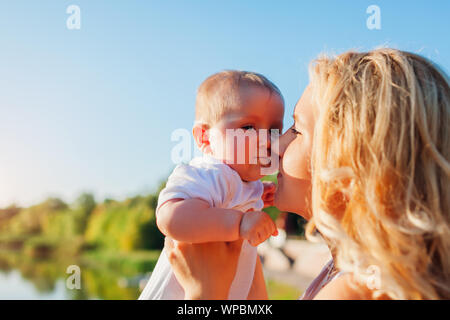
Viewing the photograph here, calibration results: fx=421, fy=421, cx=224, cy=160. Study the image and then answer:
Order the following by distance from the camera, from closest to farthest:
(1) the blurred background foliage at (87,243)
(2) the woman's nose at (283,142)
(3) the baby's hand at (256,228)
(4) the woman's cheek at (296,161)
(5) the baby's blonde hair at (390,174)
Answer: (5) the baby's blonde hair at (390,174) < (3) the baby's hand at (256,228) < (4) the woman's cheek at (296,161) < (2) the woman's nose at (283,142) < (1) the blurred background foliage at (87,243)

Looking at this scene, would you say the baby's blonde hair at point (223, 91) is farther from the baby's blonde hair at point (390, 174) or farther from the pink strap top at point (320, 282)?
the pink strap top at point (320, 282)

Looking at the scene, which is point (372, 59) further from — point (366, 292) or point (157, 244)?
point (157, 244)

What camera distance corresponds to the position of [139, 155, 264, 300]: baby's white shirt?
197cm

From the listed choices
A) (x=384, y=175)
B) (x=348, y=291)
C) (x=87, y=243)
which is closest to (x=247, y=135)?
(x=384, y=175)

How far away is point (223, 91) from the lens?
2.31 meters

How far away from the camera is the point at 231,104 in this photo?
7.42ft

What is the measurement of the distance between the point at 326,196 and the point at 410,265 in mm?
413

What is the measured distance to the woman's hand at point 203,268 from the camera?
6.41 feet

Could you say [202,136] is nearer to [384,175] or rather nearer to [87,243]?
[384,175]

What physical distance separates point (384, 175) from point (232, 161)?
0.88m

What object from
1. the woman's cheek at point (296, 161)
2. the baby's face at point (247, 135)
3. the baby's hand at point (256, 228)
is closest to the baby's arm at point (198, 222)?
the baby's hand at point (256, 228)
